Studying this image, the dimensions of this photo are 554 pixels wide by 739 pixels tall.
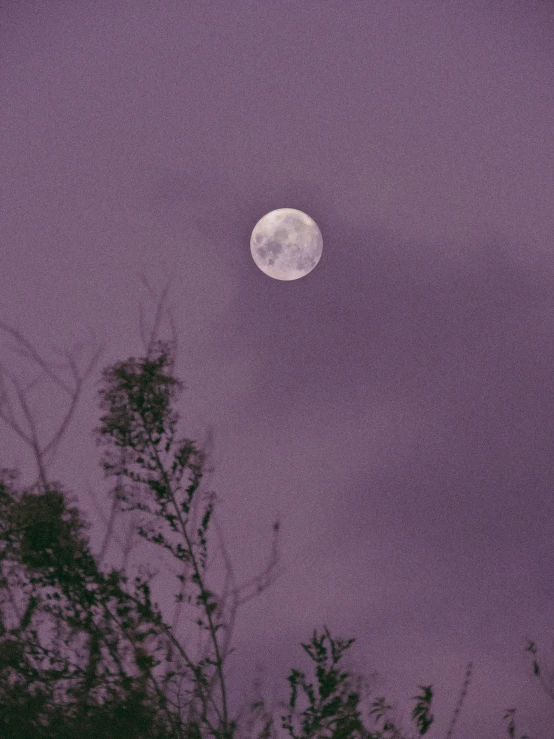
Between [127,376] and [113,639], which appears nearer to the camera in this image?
[113,639]

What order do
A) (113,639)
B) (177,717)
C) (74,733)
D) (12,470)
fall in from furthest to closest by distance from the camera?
(12,470), (113,639), (177,717), (74,733)

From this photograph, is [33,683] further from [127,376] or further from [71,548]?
[127,376]

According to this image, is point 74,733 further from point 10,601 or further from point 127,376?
point 127,376

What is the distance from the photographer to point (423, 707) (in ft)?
38.9

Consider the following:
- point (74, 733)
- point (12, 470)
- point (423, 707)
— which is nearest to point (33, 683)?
point (74, 733)

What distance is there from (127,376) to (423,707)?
20.7 feet

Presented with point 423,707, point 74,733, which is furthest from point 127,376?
point 423,707

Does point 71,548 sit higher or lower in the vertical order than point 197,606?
higher

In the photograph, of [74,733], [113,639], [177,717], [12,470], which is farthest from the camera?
[12,470]

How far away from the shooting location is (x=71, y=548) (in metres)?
13.2

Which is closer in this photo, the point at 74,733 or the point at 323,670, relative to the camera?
the point at 74,733

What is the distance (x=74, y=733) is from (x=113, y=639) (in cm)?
208

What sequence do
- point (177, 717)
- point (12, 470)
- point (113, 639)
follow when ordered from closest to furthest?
point (177, 717), point (113, 639), point (12, 470)

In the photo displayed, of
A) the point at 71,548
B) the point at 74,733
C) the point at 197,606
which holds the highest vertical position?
the point at 71,548
